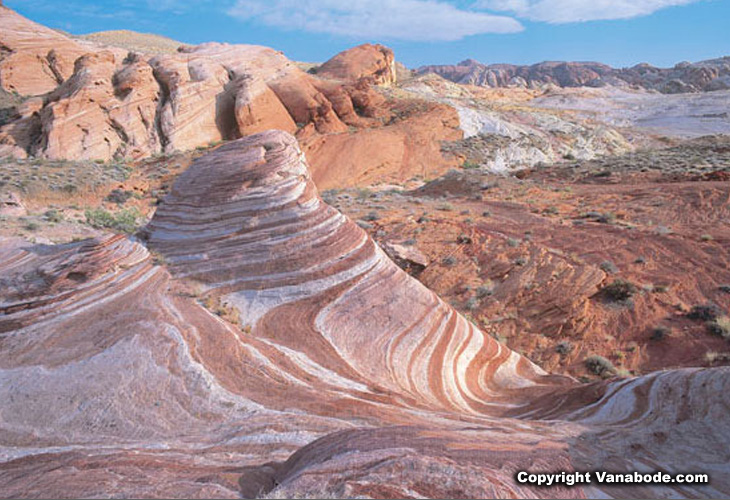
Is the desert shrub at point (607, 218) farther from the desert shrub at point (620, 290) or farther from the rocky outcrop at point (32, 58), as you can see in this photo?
the rocky outcrop at point (32, 58)

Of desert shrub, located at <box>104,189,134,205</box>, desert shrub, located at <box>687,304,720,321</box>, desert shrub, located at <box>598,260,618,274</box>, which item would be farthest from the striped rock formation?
desert shrub, located at <box>104,189,134,205</box>

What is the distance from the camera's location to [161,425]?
4043 mm

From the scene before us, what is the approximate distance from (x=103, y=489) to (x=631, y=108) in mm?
69411

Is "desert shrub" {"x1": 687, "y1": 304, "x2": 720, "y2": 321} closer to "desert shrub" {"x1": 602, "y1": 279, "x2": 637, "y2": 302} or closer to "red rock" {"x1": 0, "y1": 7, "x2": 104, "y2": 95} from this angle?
"desert shrub" {"x1": 602, "y1": 279, "x2": 637, "y2": 302}

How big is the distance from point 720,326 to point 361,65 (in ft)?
155

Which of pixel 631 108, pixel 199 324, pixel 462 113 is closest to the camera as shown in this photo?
pixel 199 324

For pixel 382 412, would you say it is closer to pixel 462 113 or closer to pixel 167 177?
pixel 167 177

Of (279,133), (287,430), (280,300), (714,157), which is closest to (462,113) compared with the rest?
(714,157)

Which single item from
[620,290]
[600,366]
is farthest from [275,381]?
[620,290]

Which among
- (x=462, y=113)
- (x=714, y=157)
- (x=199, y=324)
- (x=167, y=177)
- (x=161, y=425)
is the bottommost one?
(x=161, y=425)

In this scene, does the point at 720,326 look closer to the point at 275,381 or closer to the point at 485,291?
the point at 485,291

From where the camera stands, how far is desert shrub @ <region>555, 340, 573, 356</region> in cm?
935

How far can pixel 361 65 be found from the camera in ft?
161

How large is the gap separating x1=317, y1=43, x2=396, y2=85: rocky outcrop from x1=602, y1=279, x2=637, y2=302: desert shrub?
39.9 metres
